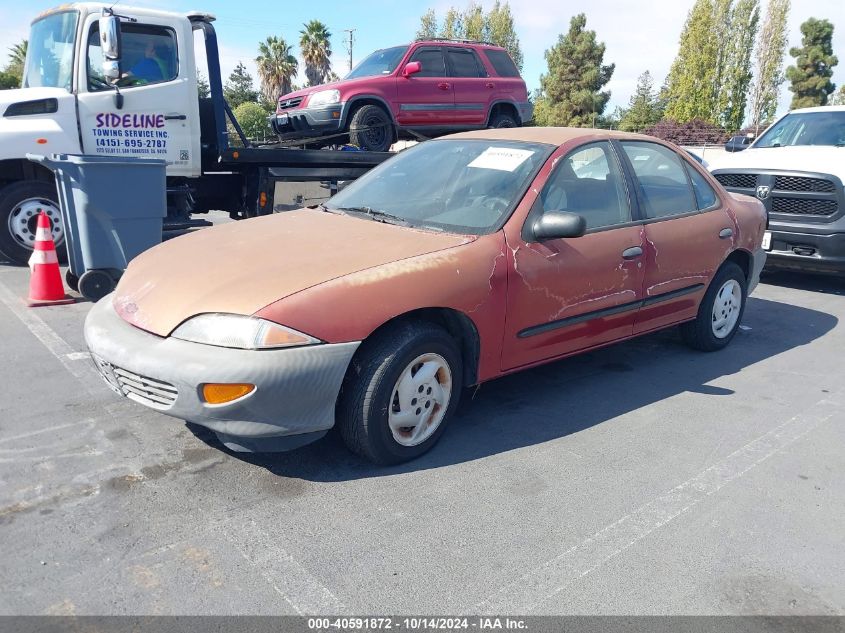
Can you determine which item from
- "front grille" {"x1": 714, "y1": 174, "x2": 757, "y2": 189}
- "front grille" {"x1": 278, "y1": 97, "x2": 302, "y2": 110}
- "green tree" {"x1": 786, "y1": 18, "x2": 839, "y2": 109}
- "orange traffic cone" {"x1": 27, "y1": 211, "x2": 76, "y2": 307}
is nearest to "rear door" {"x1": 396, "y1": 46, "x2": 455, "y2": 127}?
"front grille" {"x1": 278, "y1": 97, "x2": 302, "y2": 110}

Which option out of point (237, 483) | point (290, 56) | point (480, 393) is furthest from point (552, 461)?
point (290, 56)

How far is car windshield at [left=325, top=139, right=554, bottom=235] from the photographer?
12.5ft

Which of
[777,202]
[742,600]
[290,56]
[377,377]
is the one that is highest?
[290,56]

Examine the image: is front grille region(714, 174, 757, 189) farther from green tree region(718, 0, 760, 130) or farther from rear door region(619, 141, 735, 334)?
green tree region(718, 0, 760, 130)

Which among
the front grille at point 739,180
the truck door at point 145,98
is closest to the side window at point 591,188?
the front grille at point 739,180

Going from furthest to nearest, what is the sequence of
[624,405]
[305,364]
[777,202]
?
[777,202] → [624,405] → [305,364]

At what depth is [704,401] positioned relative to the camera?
4.34 meters

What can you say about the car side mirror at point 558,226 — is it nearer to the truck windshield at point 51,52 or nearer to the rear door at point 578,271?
the rear door at point 578,271

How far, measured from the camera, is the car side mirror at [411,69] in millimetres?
10117

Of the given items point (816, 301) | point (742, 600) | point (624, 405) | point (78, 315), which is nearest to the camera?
point (742, 600)

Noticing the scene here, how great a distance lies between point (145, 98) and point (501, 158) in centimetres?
486

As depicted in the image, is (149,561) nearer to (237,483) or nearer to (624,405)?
(237,483)

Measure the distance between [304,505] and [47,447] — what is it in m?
1.39

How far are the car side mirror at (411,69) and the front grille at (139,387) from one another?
792 cm
